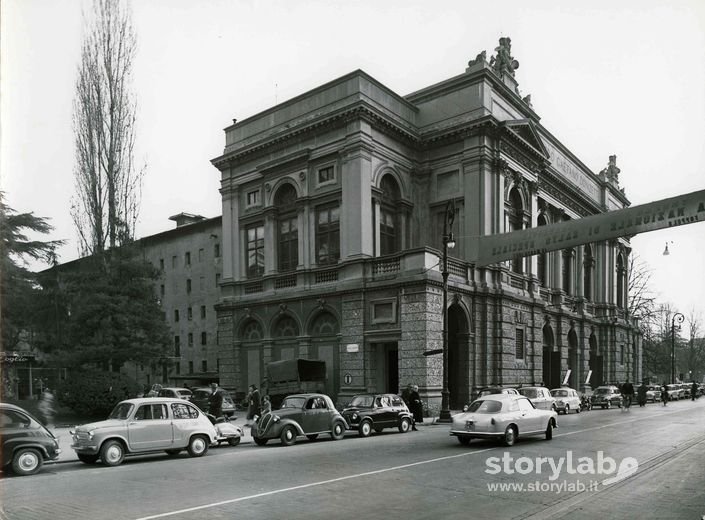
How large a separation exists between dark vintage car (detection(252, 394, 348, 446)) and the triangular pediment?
20.4 meters

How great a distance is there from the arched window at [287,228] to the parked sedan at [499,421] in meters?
19.2

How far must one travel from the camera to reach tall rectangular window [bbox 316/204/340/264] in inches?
1252

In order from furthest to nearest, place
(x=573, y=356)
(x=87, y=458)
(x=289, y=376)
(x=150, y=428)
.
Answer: (x=573, y=356) < (x=289, y=376) < (x=150, y=428) < (x=87, y=458)

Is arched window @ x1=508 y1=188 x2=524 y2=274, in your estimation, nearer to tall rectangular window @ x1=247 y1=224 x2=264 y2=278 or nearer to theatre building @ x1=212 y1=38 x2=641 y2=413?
theatre building @ x1=212 y1=38 x2=641 y2=413

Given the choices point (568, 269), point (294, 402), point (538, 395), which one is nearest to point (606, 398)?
point (568, 269)

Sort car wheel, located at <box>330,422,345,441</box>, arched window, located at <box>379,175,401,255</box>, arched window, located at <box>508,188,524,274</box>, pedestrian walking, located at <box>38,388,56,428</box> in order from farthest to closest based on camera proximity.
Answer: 1. arched window, located at <box>508,188,524,274</box>
2. arched window, located at <box>379,175,401,255</box>
3. pedestrian walking, located at <box>38,388,56,428</box>
4. car wheel, located at <box>330,422,345,441</box>

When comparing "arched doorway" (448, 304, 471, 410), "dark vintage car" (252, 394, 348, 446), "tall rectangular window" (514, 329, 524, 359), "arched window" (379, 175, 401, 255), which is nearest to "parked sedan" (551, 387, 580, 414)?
"tall rectangular window" (514, 329, 524, 359)

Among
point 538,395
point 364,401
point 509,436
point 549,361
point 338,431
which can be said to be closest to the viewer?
point 509,436

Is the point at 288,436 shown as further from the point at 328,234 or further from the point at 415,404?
the point at 328,234

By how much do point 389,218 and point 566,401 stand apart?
45.0ft

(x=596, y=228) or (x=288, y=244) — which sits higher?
(x=288, y=244)

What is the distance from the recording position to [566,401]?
3122 cm

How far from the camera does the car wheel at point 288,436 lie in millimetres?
17453

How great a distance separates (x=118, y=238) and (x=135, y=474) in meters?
18.1
